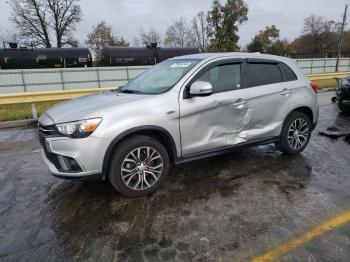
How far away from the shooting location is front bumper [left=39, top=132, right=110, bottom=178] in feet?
10.3

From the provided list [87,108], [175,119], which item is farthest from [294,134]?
[87,108]

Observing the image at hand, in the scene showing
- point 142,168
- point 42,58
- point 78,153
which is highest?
point 42,58

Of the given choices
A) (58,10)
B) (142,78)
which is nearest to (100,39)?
(58,10)

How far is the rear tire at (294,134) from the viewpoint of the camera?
4.69m

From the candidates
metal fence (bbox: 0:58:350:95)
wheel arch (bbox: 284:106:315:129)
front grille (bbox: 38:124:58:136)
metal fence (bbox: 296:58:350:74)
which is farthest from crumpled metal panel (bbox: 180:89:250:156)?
metal fence (bbox: 296:58:350:74)

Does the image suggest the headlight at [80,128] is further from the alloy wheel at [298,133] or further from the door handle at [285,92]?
the alloy wheel at [298,133]

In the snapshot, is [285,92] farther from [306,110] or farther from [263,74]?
[306,110]

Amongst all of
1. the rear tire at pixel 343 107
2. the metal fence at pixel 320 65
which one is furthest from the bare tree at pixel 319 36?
the rear tire at pixel 343 107

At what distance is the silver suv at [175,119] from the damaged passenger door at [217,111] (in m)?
0.01

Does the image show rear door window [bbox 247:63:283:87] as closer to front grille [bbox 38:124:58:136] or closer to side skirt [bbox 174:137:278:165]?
side skirt [bbox 174:137:278:165]

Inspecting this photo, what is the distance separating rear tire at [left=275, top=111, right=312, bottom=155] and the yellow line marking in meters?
1.83

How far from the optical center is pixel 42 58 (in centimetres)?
2197

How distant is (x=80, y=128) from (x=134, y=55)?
870 inches

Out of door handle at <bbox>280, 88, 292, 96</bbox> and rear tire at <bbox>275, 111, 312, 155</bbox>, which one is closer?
door handle at <bbox>280, 88, 292, 96</bbox>
